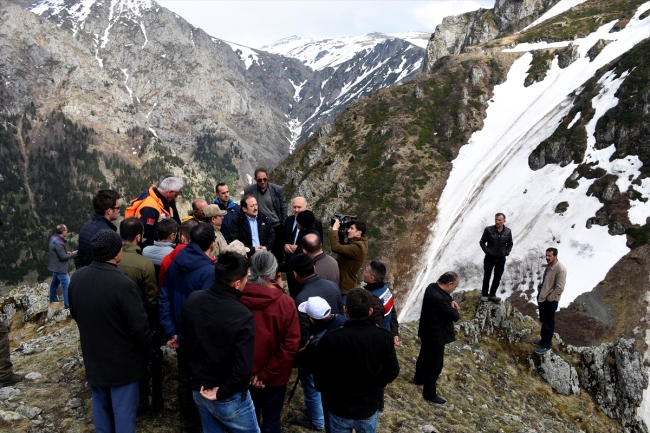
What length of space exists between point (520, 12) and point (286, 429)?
130 metres

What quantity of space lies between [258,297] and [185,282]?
5.28ft

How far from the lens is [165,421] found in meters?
7.52

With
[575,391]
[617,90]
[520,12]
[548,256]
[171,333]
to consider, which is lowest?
[575,391]

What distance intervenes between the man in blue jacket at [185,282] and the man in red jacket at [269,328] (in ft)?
3.26

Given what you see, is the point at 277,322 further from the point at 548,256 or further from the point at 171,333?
the point at 548,256

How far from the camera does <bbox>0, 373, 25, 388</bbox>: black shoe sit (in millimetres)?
8503

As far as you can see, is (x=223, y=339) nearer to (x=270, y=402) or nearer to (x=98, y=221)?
(x=270, y=402)

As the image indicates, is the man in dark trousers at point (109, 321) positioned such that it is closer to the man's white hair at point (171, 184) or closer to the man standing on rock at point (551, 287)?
the man's white hair at point (171, 184)

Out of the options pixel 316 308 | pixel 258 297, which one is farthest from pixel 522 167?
pixel 258 297

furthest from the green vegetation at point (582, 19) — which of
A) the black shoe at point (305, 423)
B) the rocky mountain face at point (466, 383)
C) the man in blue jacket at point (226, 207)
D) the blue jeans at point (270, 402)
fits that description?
the blue jeans at point (270, 402)

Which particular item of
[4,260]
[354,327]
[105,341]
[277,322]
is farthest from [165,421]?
[4,260]

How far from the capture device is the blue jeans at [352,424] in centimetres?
598

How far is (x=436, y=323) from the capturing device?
991 cm

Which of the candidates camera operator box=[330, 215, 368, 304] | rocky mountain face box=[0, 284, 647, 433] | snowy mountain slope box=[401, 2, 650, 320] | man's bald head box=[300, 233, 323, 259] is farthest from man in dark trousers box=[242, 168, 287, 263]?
snowy mountain slope box=[401, 2, 650, 320]
